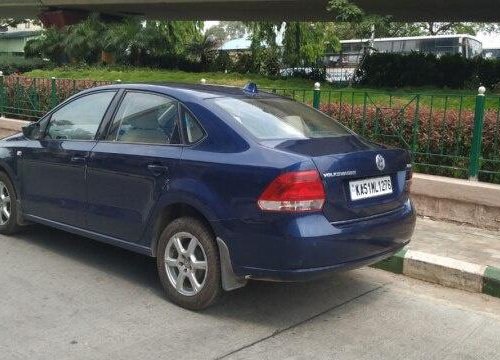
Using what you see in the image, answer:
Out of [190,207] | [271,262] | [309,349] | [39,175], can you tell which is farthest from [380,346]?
[39,175]

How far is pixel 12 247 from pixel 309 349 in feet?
10.7

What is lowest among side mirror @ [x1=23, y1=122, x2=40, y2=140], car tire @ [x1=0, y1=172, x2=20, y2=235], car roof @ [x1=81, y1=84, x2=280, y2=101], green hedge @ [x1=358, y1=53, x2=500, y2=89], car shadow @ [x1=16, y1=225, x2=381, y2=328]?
car shadow @ [x1=16, y1=225, x2=381, y2=328]

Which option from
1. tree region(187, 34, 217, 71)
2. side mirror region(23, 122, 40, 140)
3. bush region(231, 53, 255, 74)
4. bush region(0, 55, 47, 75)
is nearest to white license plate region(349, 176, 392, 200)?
side mirror region(23, 122, 40, 140)

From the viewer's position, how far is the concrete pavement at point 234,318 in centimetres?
367

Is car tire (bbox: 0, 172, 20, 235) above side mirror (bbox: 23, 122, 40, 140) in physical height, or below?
below

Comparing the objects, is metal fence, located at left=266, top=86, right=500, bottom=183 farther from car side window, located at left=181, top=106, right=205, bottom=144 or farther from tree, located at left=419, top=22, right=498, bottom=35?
tree, located at left=419, top=22, right=498, bottom=35

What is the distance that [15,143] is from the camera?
18.8 ft

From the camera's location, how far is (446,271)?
500cm

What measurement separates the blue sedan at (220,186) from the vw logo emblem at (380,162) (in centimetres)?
1

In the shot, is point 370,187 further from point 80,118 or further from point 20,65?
point 20,65

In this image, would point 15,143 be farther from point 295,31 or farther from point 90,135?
point 295,31

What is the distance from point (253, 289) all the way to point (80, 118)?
213 centimetres

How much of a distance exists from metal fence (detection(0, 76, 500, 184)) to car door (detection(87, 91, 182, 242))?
3389mm

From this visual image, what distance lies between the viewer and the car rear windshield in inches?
167
